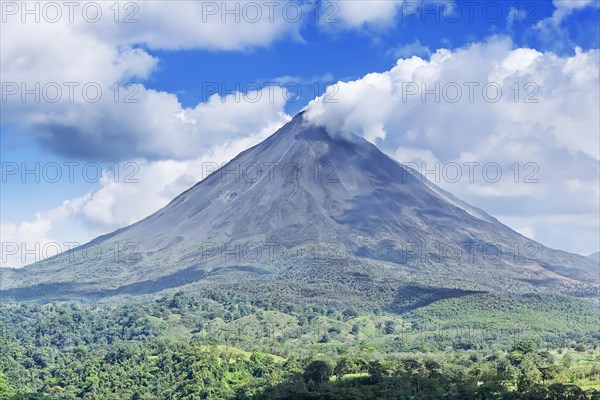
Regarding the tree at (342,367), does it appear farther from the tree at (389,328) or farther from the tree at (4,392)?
the tree at (389,328)

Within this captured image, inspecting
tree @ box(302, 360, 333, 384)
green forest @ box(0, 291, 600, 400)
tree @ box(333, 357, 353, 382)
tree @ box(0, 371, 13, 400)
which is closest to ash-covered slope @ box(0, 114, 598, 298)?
green forest @ box(0, 291, 600, 400)

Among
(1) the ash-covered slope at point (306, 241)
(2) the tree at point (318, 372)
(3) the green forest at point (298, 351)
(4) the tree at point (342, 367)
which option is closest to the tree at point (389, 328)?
(3) the green forest at point (298, 351)

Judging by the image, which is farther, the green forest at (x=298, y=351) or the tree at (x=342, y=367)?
the tree at (x=342, y=367)

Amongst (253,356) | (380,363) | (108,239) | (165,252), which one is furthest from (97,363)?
(108,239)

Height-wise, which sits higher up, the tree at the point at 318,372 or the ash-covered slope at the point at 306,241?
the ash-covered slope at the point at 306,241

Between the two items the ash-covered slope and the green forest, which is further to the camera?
the ash-covered slope

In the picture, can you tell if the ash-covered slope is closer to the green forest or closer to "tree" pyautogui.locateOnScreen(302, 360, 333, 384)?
the green forest
